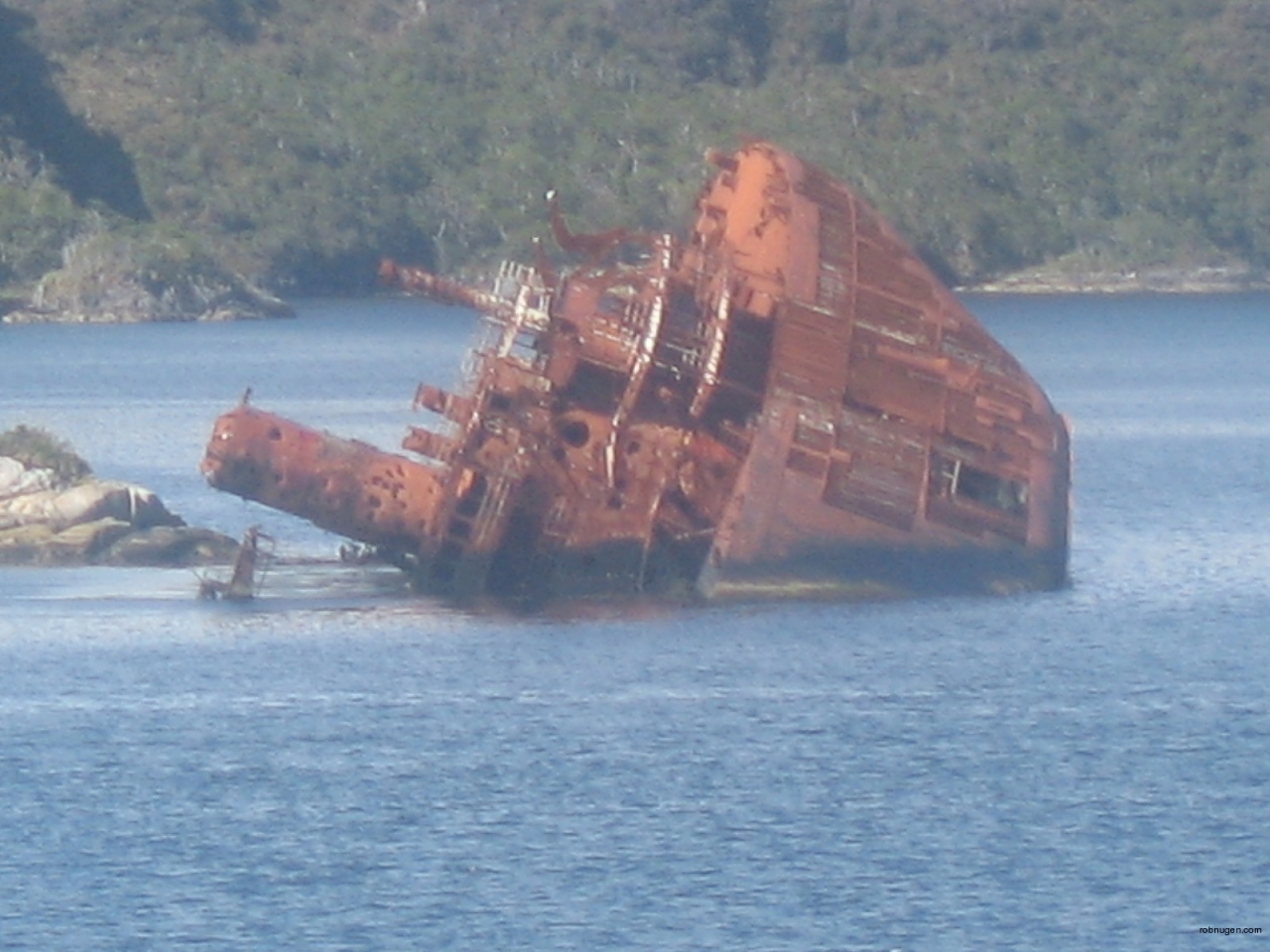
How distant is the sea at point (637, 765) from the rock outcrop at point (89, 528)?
548 millimetres

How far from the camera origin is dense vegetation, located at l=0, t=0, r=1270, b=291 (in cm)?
13312

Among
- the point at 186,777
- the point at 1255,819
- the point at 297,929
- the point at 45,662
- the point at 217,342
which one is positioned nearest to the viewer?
the point at 297,929

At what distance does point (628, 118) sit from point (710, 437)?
10411 centimetres

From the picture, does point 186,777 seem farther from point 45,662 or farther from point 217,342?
point 217,342

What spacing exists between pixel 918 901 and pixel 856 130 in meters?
119

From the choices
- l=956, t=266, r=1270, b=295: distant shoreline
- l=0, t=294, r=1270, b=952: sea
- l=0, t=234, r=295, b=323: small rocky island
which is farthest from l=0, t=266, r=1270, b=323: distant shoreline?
l=0, t=294, r=1270, b=952: sea

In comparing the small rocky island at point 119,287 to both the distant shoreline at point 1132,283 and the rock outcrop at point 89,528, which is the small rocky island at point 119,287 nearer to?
the distant shoreline at point 1132,283

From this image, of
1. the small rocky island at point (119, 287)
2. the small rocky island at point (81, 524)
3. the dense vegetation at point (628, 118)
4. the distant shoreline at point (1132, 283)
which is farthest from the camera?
the distant shoreline at point (1132, 283)

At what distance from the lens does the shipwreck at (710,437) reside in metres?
36.0

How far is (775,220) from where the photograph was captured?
36.6m

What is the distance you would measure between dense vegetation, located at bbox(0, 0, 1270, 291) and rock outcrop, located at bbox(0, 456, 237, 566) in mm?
82862

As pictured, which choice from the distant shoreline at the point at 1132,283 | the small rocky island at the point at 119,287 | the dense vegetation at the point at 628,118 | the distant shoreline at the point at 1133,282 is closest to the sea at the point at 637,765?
the small rocky island at the point at 119,287

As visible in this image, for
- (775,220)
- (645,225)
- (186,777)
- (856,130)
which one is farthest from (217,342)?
(186,777)

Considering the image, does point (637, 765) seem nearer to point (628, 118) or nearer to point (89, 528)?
point (89, 528)
